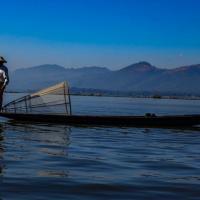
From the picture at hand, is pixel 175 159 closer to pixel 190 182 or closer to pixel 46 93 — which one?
pixel 190 182

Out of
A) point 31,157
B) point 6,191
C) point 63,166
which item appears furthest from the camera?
point 31,157

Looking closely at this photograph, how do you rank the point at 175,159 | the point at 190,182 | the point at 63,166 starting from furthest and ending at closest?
the point at 175,159 → the point at 63,166 → the point at 190,182

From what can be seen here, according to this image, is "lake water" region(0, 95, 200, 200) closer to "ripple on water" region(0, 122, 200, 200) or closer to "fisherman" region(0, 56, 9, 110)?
"ripple on water" region(0, 122, 200, 200)

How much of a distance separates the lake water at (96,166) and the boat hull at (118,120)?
404 cm

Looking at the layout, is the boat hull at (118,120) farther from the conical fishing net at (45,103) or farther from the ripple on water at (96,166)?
the ripple on water at (96,166)

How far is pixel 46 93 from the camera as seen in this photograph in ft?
76.9

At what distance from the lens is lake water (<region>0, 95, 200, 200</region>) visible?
8.70 m

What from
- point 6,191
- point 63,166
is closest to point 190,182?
point 63,166

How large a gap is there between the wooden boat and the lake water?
13.3ft

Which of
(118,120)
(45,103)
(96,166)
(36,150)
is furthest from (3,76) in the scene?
(96,166)

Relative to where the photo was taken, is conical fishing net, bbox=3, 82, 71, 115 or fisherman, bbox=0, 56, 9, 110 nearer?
fisherman, bbox=0, 56, 9, 110

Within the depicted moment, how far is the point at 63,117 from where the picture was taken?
2289 cm

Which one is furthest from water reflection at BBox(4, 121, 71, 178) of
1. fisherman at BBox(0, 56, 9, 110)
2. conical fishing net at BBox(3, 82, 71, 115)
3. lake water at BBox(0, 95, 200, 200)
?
conical fishing net at BBox(3, 82, 71, 115)

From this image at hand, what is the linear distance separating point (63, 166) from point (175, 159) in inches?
119
